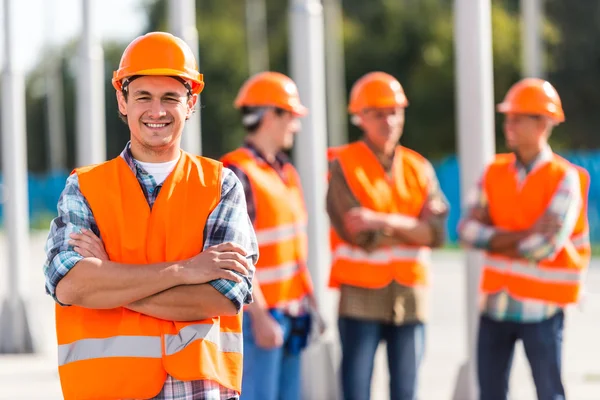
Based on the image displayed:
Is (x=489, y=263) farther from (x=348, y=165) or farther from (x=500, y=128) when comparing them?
(x=500, y=128)

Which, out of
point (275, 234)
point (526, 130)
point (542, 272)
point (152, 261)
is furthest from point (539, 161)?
point (152, 261)

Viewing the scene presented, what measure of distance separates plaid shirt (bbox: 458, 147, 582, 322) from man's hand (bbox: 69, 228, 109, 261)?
2785 mm

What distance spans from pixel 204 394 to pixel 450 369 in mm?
6815

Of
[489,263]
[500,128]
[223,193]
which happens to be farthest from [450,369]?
[500,128]

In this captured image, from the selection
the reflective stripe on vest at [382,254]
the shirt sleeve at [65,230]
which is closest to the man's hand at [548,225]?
the reflective stripe on vest at [382,254]

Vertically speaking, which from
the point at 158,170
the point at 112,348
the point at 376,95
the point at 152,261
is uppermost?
the point at 376,95

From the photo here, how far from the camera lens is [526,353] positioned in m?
6.28

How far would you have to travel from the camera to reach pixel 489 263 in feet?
21.4

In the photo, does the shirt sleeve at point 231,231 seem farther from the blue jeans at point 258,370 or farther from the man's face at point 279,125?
the man's face at point 279,125

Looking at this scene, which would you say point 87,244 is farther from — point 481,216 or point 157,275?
point 481,216

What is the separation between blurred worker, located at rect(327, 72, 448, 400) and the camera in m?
6.51

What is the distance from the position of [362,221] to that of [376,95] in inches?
26.9

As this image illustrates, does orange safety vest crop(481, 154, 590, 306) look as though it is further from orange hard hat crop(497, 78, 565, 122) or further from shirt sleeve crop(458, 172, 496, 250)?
orange hard hat crop(497, 78, 565, 122)

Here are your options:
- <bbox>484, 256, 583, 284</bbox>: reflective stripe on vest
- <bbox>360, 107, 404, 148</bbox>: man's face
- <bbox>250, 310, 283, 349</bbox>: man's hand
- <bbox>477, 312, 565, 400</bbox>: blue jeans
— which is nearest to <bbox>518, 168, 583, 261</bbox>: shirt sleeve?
<bbox>484, 256, 583, 284</bbox>: reflective stripe on vest
